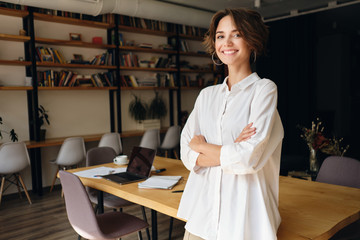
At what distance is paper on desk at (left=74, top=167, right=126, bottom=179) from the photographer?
2.50m

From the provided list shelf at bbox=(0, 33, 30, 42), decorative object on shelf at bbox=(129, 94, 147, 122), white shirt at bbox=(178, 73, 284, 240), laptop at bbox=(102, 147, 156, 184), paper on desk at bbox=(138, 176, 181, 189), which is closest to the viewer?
white shirt at bbox=(178, 73, 284, 240)

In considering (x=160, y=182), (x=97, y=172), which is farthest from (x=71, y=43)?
(x=160, y=182)

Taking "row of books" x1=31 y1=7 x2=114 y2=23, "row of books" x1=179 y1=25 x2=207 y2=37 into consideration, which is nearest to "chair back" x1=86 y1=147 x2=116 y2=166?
"row of books" x1=31 y1=7 x2=114 y2=23

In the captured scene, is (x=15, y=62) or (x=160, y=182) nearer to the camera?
(x=160, y=182)

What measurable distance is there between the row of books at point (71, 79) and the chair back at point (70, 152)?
104cm

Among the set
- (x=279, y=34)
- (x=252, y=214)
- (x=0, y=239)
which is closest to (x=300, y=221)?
(x=252, y=214)

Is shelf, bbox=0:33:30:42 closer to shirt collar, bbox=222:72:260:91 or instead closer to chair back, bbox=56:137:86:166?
chair back, bbox=56:137:86:166

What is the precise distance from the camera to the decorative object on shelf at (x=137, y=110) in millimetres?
6254

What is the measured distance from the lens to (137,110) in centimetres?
625

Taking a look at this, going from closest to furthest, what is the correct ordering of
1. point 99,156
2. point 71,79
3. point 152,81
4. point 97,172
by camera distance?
1. point 97,172
2. point 99,156
3. point 71,79
4. point 152,81

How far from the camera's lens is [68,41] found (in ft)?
16.9

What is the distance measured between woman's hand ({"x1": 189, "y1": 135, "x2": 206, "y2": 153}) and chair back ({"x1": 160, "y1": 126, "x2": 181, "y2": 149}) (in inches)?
177

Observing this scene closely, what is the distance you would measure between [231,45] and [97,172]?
1774mm

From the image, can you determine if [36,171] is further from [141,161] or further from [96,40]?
[141,161]
